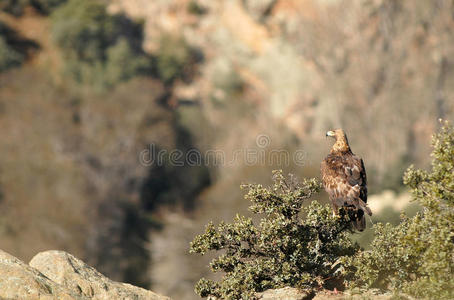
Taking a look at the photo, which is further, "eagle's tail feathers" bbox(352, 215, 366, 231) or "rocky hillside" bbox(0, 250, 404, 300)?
"eagle's tail feathers" bbox(352, 215, 366, 231)

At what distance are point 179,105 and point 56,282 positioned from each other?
75.2 m

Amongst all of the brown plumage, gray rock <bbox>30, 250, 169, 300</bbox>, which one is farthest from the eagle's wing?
gray rock <bbox>30, 250, 169, 300</bbox>

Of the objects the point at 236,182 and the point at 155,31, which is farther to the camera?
the point at 155,31

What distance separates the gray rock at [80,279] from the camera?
13484mm

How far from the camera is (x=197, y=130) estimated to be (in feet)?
269

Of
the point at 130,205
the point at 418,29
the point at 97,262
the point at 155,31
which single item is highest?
the point at 155,31

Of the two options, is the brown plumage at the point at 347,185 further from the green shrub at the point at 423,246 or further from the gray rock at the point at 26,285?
the gray rock at the point at 26,285

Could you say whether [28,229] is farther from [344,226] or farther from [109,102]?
[344,226]

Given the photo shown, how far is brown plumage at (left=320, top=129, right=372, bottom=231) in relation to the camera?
14.5m

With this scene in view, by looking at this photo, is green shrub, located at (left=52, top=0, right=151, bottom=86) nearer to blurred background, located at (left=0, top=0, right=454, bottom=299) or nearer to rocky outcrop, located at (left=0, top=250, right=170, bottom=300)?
blurred background, located at (left=0, top=0, right=454, bottom=299)

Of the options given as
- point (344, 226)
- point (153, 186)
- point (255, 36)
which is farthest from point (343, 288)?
point (255, 36)

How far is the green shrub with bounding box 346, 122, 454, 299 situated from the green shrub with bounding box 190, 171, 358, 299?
69 cm

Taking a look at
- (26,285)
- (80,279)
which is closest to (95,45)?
(80,279)

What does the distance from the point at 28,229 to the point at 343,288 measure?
153ft
